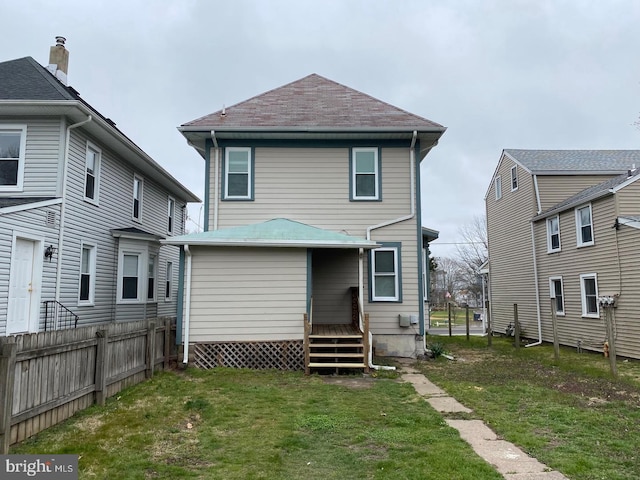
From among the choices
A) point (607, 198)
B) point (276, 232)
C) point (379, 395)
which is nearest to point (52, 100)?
point (276, 232)

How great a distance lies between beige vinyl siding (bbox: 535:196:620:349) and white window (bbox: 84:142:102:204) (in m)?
14.1

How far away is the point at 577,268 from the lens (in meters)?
14.0

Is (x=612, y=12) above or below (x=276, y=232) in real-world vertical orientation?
above

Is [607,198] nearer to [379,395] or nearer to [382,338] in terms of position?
[382,338]

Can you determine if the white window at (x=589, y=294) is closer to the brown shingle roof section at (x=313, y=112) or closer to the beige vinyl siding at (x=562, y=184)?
the beige vinyl siding at (x=562, y=184)

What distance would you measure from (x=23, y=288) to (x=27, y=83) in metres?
5.03

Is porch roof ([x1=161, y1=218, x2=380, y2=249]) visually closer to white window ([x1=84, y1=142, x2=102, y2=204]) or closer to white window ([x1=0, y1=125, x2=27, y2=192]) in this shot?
white window ([x1=84, y1=142, x2=102, y2=204])

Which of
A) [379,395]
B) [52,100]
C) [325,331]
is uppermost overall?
[52,100]

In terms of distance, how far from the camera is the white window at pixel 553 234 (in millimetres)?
15147

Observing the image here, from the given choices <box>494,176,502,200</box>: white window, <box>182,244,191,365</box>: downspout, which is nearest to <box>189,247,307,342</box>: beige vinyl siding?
<box>182,244,191,365</box>: downspout

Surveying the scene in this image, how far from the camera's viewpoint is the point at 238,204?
37.8ft

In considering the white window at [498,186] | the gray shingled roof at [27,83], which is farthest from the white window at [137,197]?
the white window at [498,186]

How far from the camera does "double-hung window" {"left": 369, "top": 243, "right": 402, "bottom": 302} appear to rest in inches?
438

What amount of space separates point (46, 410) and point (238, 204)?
7.22m
